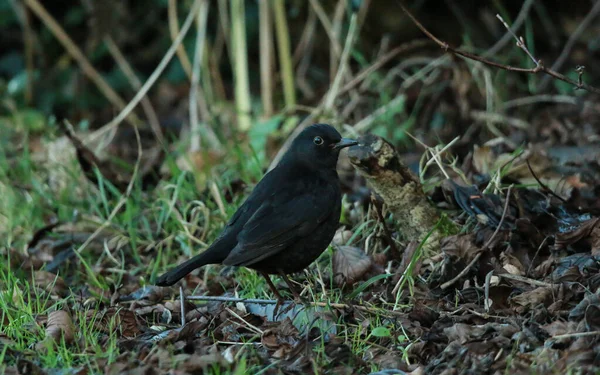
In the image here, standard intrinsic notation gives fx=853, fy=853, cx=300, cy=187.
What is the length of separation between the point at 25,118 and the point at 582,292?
6238 mm

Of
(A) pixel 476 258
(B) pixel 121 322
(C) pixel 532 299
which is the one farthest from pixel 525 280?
(B) pixel 121 322

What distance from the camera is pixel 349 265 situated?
4.46 m

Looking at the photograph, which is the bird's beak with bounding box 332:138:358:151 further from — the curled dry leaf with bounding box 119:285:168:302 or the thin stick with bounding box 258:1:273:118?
the thin stick with bounding box 258:1:273:118

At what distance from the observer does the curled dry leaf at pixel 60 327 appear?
3.72 m

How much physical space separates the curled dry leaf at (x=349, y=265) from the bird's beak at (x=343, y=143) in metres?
0.55

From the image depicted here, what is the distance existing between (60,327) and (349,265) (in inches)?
59.3

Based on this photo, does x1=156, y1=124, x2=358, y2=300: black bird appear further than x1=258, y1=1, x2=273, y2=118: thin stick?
No

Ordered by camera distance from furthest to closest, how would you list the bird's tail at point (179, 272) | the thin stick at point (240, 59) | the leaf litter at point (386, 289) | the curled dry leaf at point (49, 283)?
the thin stick at point (240, 59) → the curled dry leaf at point (49, 283) → the bird's tail at point (179, 272) → the leaf litter at point (386, 289)

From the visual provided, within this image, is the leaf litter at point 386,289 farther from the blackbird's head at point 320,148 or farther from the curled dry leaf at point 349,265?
the blackbird's head at point 320,148

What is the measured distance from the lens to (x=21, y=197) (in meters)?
6.25

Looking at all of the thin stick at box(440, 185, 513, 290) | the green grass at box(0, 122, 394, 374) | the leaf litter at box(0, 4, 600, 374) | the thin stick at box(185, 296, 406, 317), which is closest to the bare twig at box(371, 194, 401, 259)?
the leaf litter at box(0, 4, 600, 374)

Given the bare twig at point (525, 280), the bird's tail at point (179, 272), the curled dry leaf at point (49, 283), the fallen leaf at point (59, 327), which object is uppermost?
the bird's tail at point (179, 272)

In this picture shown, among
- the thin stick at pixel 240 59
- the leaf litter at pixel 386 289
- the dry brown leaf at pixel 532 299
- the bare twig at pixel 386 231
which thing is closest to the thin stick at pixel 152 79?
the thin stick at pixel 240 59

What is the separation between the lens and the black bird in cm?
411
